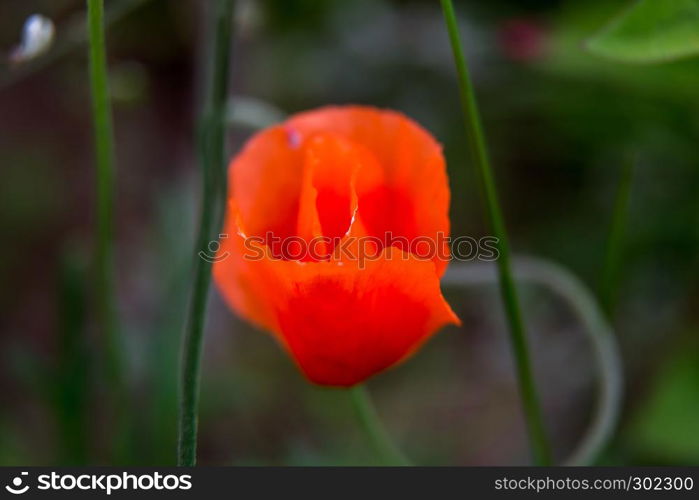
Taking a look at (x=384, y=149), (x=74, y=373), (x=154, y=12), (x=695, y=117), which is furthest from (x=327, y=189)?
(x=154, y=12)

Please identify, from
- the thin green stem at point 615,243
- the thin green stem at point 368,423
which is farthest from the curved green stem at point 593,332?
the thin green stem at point 368,423

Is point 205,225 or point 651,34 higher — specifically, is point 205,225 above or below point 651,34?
below

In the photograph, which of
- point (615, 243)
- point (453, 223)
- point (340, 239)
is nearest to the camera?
point (340, 239)

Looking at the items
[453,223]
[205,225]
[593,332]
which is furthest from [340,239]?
[453,223]

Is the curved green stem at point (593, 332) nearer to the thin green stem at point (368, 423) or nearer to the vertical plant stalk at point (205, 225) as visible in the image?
the thin green stem at point (368, 423)

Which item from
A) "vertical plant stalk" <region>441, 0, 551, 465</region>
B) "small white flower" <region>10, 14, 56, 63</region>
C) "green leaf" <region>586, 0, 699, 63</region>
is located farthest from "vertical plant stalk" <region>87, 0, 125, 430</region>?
"green leaf" <region>586, 0, 699, 63</region>

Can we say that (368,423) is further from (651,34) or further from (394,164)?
(651,34)
